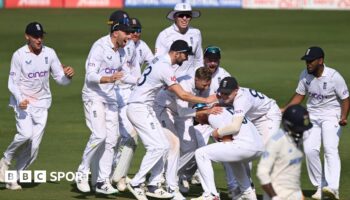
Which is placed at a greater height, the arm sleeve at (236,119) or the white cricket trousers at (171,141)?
the arm sleeve at (236,119)

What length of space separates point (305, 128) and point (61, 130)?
9281 mm

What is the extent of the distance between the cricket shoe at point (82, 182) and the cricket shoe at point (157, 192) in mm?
872

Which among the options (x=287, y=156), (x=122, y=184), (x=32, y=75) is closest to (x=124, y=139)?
(x=122, y=184)

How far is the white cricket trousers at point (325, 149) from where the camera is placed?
13.7 metres

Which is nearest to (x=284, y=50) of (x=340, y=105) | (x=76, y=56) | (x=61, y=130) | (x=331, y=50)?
(x=331, y=50)

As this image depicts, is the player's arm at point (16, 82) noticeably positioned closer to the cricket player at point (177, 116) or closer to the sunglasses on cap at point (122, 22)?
the sunglasses on cap at point (122, 22)

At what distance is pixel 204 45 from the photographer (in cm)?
3262

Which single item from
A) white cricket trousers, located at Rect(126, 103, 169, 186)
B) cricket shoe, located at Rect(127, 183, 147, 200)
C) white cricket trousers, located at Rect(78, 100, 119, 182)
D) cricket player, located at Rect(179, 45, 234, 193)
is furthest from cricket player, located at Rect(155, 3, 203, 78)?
cricket shoe, located at Rect(127, 183, 147, 200)

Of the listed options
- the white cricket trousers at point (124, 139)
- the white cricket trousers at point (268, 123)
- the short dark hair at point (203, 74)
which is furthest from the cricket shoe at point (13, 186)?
the white cricket trousers at point (268, 123)

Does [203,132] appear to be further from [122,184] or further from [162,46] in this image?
[162,46]

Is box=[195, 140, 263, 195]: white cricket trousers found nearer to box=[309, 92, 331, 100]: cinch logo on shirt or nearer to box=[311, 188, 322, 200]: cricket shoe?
box=[311, 188, 322, 200]: cricket shoe

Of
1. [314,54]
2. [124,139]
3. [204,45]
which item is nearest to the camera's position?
[314,54]

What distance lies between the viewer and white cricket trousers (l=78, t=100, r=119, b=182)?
45.7 ft

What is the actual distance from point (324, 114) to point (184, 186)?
7.57 ft
